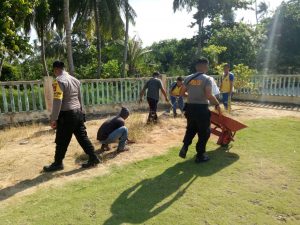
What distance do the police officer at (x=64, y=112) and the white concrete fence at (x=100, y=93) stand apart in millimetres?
4651

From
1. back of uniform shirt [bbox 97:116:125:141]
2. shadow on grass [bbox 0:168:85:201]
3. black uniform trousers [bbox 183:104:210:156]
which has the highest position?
black uniform trousers [bbox 183:104:210:156]

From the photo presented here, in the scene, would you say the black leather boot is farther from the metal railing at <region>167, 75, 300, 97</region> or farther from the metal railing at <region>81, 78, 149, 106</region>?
the metal railing at <region>167, 75, 300, 97</region>

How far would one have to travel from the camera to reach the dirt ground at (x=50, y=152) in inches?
187

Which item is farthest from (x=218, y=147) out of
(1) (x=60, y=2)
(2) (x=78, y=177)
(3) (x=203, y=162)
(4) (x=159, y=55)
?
(4) (x=159, y=55)

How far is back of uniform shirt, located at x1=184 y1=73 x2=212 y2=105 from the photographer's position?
5.04 m

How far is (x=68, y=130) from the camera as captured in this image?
4953mm

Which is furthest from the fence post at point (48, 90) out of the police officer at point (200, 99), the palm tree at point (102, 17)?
the palm tree at point (102, 17)

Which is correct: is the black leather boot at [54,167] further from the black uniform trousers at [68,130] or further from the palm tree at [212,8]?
the palm tree at [212,8]

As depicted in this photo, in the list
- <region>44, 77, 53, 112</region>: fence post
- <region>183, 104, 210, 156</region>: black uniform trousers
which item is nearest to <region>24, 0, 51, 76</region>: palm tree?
<region>44, 77, 53, 112</region>: fence post

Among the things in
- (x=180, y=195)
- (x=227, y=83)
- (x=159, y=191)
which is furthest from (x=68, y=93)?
(x=227, y=83)

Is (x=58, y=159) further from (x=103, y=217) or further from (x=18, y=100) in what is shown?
(x=18, y=100)

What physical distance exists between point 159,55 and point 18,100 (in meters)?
30.1

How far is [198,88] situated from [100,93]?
6.21m

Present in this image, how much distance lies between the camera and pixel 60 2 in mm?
18078
